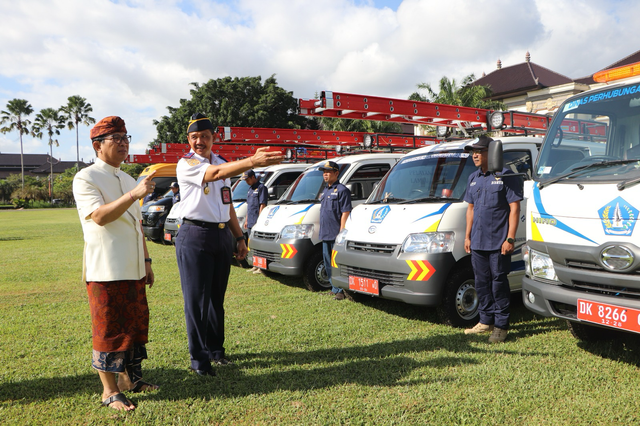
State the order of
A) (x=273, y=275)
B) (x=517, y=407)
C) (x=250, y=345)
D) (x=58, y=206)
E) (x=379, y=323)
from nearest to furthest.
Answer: (x=517, y=407) < (x=250, y=345) < (x=379, y=323) < (x=273, y=275) < (x=58, y=206)

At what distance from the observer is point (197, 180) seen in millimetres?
3604

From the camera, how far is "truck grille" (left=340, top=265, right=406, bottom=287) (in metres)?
4.92

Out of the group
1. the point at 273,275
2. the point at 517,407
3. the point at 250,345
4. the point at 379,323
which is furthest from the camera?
the point at 273,275

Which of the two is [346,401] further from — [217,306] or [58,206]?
[58,206]

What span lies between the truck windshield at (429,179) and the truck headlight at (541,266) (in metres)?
1.35

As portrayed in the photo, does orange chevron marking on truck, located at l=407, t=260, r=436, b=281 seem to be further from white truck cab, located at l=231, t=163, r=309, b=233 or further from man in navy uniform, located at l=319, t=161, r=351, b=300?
white truck cab, located at l=231, t=163, r=309, b=233

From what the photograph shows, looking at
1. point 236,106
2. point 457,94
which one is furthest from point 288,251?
point 236,106

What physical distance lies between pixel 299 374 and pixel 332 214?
297 centimetres

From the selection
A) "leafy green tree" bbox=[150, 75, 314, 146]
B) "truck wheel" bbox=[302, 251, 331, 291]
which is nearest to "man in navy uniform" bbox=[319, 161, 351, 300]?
"truck wheel" bbox=[302, 251, 331, 291]

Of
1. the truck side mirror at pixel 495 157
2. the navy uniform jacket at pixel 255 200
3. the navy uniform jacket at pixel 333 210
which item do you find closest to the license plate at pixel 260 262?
the navy uniform jacket at pixel 333 210

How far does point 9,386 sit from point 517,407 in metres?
3.75

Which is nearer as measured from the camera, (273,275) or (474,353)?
(474,353)

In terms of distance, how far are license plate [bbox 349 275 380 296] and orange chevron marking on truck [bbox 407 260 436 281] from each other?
0.45 metres

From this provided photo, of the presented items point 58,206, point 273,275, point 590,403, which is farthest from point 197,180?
point 58,206
